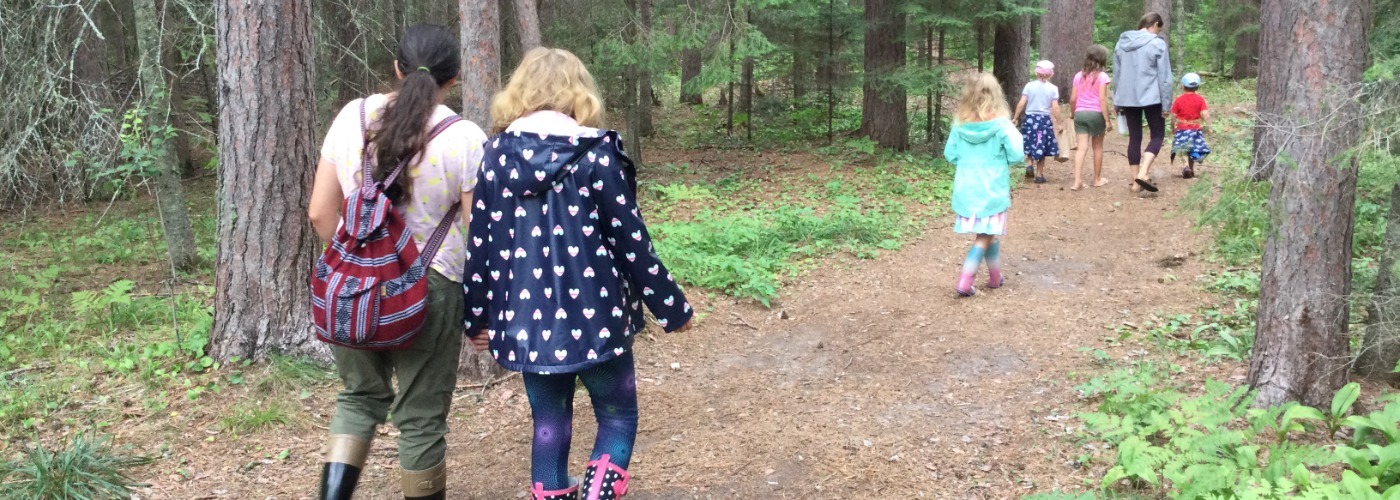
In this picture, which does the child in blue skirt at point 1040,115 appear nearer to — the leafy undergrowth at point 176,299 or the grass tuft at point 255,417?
the leafy undergrowth at point 176,299

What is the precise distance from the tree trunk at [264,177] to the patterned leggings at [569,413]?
8.13 feet

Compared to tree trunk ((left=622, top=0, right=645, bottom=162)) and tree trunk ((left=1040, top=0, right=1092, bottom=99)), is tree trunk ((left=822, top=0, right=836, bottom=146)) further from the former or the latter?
tree trunk ((left=1040, top=0, right=1092, bottom=99))

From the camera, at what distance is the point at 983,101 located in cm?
622

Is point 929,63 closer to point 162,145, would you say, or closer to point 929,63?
point 929,63

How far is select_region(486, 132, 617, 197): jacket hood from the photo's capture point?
2.83 metres

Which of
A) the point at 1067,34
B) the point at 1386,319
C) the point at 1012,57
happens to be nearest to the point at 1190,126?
the point at 1012,57

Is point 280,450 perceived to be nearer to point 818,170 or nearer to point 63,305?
point 63,305

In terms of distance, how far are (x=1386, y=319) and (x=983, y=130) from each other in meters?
2.74

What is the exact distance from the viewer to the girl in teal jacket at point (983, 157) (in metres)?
6.21

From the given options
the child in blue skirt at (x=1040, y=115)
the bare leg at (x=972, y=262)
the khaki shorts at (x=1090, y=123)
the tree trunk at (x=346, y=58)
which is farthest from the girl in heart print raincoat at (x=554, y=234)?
the child in blue skirt at (x=1040, y=115)

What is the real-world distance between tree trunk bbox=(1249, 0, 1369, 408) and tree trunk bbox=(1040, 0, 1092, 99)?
1145 centimetres

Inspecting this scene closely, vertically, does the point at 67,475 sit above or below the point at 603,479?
below

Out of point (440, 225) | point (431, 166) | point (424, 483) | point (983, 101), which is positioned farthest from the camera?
point (983, 101)

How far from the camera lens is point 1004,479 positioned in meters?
3.86
